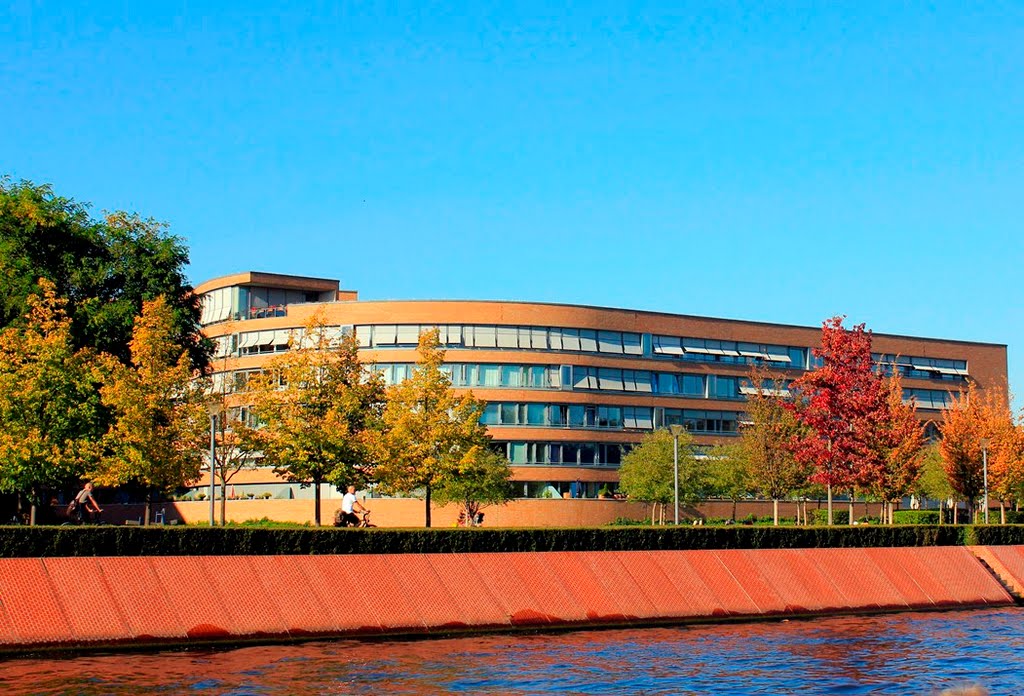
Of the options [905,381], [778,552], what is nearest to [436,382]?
[778,552]

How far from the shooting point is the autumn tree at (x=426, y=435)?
2005 inches

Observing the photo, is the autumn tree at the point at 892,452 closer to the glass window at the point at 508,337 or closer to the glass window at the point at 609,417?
the glass window at the point at 609,417

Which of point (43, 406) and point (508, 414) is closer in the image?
point (43, 406)

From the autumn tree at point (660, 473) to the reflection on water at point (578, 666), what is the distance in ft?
134

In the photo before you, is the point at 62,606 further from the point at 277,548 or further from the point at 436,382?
the point at 436,382

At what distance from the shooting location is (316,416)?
50.8 meters

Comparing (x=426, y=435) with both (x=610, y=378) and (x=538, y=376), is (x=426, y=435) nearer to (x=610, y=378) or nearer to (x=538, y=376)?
(x=538, y=376)

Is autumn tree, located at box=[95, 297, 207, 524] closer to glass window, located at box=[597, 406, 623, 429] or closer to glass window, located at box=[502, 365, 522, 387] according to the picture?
glass window, located at box=[502, 365, 522, 387]

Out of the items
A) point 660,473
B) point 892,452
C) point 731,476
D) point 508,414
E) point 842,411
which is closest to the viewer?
point 842,411

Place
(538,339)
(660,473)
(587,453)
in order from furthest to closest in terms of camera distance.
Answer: (587,453), (538,339), (660,473)

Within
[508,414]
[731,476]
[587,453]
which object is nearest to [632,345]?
[587,453]

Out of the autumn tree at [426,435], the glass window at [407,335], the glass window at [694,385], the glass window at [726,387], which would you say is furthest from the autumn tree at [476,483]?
the glass window at [726,387]

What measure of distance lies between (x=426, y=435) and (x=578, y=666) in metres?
29.3

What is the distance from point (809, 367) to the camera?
295ft
